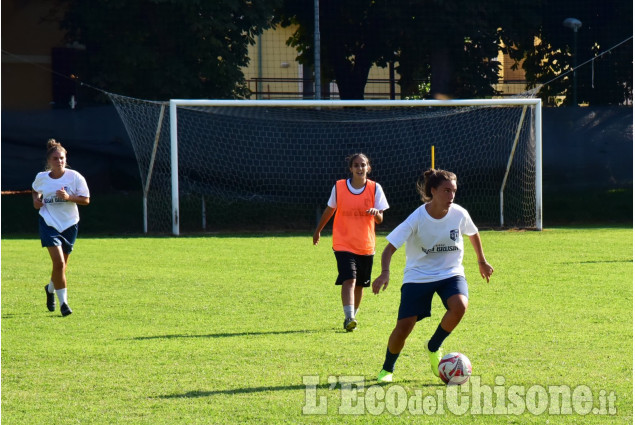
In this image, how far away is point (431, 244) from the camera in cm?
643

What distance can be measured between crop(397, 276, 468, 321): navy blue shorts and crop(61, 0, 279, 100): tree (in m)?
15.8

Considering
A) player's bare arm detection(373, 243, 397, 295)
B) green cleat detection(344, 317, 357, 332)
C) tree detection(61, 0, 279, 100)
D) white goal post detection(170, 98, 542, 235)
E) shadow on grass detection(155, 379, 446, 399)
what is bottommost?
shadow on grass detection(155, 379, 446, 399)

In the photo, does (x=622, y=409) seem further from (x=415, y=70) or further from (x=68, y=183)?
(x=415, y=70)

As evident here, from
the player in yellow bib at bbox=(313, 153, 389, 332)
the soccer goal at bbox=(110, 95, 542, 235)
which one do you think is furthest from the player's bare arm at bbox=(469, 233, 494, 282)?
the soccer goal at bbox=(110, 95, 542, 235)

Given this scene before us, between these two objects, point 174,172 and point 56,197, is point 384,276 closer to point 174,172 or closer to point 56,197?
point 56,197

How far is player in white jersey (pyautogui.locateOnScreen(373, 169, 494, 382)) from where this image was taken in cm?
634

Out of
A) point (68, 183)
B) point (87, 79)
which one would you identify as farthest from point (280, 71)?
point (68, 183)

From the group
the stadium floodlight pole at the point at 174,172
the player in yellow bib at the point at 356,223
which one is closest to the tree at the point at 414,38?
the stadium floodlight pole at the point at 174,172

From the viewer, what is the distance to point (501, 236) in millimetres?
17625

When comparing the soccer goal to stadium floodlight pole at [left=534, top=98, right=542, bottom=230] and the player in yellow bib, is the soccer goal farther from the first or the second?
the player in yellow bib

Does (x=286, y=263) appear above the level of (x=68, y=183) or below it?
below

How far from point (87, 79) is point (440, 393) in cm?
1849

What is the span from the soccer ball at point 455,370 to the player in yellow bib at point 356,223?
243cm

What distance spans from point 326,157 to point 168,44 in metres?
4.67
